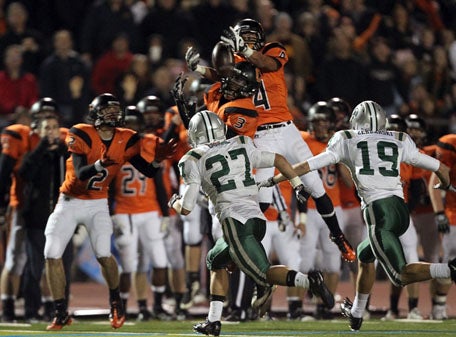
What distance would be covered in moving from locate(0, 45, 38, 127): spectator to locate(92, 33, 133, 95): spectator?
3.24 feet

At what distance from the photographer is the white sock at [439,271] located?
9461mm

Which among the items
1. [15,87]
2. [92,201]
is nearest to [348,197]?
[92,201]

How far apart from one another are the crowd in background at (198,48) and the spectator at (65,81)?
0.04 ft

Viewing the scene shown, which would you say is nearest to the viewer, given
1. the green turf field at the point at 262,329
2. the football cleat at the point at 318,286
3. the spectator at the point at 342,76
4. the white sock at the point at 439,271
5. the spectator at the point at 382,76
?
the white sock at the point at 439,271

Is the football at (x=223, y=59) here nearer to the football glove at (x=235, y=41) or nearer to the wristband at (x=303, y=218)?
the football glove at (x=235, y=41)

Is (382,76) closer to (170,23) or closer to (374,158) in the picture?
(170,23)

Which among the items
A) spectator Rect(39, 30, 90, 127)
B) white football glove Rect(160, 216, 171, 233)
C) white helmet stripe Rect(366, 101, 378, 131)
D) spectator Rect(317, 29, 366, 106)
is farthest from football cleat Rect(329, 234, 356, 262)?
spectator Rect(317, 29, 366, 106)

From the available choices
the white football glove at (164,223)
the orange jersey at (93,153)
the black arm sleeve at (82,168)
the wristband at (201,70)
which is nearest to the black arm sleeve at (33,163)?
the orange jersey at (93,153)

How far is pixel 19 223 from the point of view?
1224 centimetres

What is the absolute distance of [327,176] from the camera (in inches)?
492

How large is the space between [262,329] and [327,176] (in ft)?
A: 6.95

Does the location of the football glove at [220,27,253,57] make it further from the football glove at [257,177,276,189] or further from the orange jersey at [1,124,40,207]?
the orange jersey at [1,124,40,207]

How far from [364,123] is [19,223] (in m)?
3.91

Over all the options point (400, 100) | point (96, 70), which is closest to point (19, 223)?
point (96, 70)
